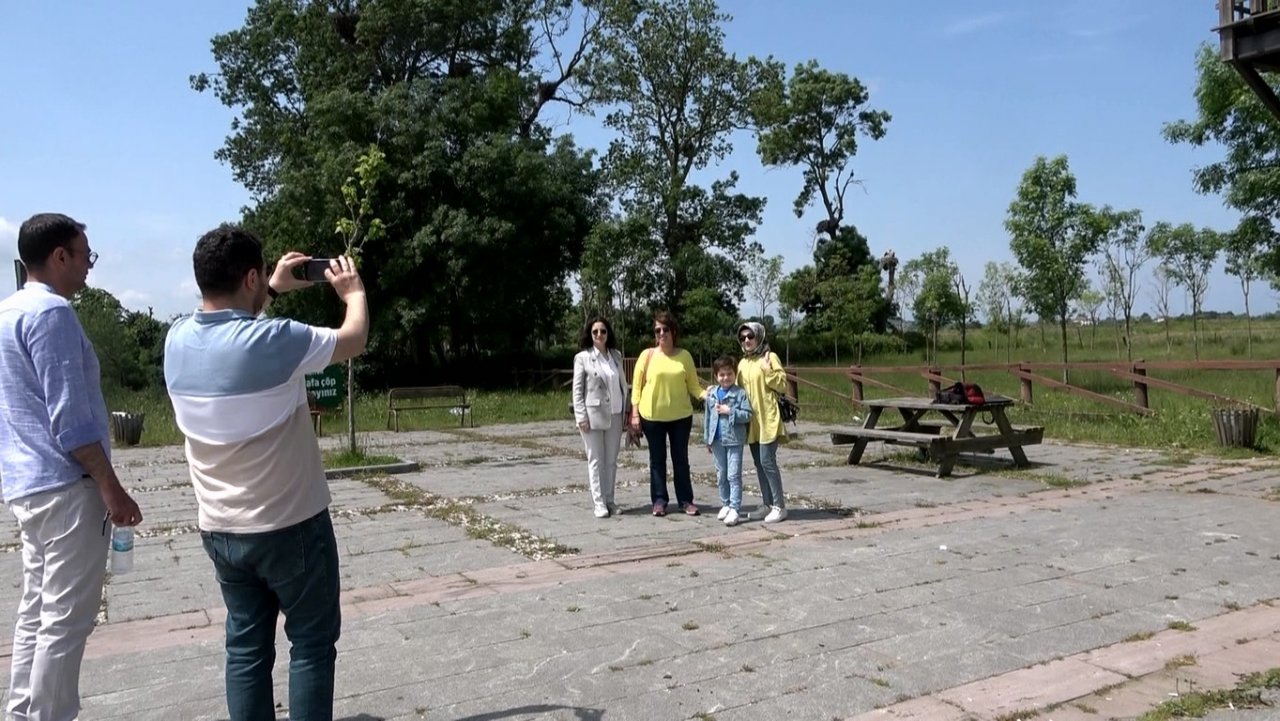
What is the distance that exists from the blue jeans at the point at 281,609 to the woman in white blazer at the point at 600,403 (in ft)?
16.2

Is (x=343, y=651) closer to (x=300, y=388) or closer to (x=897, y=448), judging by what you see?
(x=300, y=388)

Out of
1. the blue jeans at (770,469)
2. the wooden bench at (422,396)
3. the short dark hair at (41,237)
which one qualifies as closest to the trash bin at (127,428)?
the wooden bench at (422,396)

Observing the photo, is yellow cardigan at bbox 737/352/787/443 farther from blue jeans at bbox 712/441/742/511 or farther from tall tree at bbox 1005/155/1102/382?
tall tree at bbox 1005/155/1102/382

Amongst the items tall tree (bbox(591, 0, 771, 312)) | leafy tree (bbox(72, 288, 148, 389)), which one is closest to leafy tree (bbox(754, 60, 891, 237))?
tall tree (bbox(591, 0, 771, 312))

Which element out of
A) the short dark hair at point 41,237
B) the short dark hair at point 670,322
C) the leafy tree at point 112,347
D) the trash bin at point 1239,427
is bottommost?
the trash bin at point 1239,427

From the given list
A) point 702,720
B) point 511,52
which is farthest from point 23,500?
point 511,52

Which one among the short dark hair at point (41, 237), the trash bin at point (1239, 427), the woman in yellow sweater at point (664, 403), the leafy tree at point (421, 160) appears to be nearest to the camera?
the short dark hair at point (41, 237)

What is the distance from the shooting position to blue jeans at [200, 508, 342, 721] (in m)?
2.83

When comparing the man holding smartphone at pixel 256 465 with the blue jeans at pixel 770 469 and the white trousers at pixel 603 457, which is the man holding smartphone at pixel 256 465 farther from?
the blue jeans at pixel 770 469

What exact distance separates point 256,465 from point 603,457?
5.36m

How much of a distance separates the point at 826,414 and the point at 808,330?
1980cm

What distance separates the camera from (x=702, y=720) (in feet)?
12.0

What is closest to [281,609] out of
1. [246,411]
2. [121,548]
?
[246,411]

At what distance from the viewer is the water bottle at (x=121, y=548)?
357 centimetres
